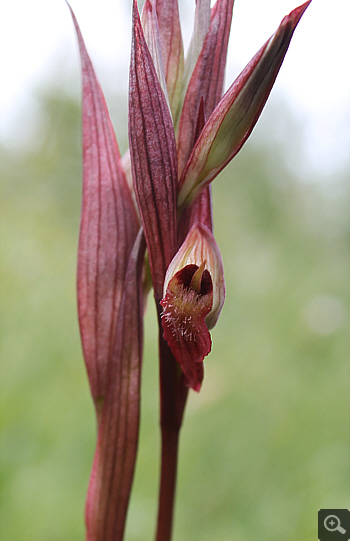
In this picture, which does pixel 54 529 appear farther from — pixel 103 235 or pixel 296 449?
pixel 103 235

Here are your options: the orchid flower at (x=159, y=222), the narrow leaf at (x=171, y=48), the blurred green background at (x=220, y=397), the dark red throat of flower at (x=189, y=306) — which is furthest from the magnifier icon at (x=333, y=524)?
the narrow leaf at (x=171, y=48)

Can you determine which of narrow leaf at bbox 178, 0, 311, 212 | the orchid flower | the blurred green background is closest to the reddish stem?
the orchid flower

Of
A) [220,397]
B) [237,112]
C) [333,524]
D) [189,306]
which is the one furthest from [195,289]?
[220,397]

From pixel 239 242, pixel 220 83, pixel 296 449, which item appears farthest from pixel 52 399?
pixel 239 242

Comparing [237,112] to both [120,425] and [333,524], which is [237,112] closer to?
[120,425]

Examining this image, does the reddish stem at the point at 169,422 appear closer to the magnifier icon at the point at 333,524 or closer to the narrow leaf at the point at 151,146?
the narrow leaf at the point at 151,146

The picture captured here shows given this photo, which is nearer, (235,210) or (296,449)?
(296,449)

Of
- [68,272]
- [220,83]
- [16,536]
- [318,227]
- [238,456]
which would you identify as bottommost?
Result: [16,536]
